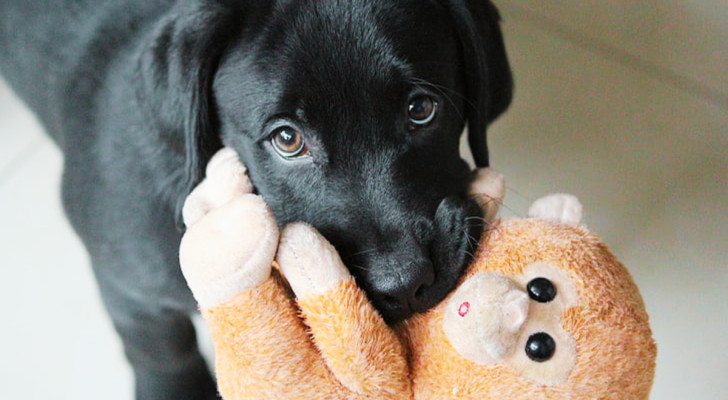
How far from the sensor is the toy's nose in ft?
3.50

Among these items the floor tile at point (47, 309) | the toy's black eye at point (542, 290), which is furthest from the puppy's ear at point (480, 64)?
the floor tile at point (47, 309)

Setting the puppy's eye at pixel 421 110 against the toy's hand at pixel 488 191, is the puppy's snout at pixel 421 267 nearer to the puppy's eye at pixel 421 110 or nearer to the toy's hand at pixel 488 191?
the toy's hand at pixel 488 191

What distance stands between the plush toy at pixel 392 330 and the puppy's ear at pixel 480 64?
47 centimetres

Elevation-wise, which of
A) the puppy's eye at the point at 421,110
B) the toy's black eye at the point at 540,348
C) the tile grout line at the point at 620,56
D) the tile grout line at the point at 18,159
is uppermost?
the puppy's eye at the point at 421,110

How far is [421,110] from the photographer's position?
1419 millimetres

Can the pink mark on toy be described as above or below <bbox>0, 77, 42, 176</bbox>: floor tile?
above

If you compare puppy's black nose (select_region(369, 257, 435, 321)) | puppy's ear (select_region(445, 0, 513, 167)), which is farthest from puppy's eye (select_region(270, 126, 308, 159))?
puppy's ear (select_region(445, 0, 513, 167))

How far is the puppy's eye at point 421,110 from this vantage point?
1.40 metres

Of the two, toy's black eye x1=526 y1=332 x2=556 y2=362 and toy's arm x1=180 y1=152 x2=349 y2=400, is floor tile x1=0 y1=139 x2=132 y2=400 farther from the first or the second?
toy's black eye x1=526 y1=332 x2=556 y2=362

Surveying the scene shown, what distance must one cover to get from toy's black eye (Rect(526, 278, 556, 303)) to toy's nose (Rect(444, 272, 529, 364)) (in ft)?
0.06

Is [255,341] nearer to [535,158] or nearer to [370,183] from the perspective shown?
[370,183]

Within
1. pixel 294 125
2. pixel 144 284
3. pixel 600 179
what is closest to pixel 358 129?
pixel 294 125

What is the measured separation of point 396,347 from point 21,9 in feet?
4.68

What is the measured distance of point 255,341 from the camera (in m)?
1.14
